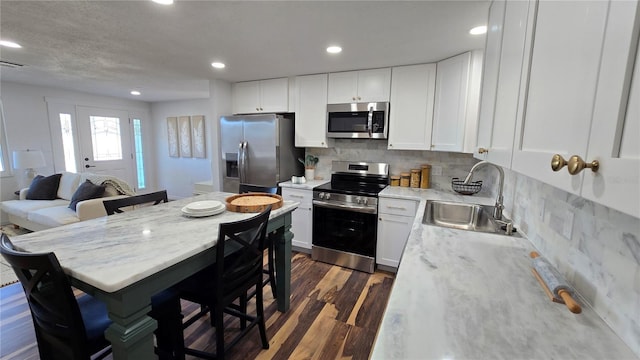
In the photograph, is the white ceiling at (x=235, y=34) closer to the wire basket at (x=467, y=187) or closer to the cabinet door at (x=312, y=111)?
the cabinet door at (x=312, y=111)

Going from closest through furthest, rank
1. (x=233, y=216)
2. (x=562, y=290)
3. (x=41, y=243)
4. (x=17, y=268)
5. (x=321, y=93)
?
(x=562, y=290), (x=17, y=268), (x=41, y=243), (x=233, y=216), (x=321, y=93)

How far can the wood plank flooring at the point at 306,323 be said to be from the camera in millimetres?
1842

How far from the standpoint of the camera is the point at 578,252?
0.99 metres

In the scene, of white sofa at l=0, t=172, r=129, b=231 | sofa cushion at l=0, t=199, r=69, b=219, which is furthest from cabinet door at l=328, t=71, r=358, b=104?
sofa cushion at l=0, t=199, r=69, b=219

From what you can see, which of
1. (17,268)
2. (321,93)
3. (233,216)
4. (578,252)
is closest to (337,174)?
(321,93)

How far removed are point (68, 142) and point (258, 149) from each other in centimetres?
441

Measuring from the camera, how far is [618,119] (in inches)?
18.1

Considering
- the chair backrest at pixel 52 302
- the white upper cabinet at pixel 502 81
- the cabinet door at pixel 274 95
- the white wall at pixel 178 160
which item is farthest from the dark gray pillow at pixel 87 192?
the white upper cabinet at pixel 502 81

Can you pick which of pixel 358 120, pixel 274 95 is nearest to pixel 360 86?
pixel 358 120

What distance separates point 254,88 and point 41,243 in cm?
288

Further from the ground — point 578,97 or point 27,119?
point 27,119

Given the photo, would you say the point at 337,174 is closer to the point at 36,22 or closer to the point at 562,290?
the point at 562,290

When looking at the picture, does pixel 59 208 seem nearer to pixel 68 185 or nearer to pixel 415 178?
pixel 68 185

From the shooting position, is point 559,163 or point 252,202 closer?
point 559,163
